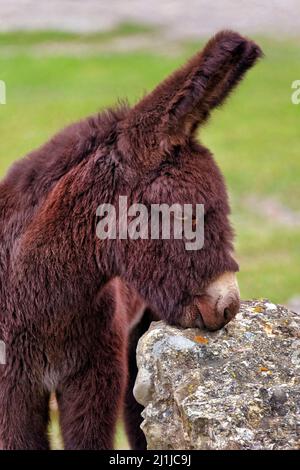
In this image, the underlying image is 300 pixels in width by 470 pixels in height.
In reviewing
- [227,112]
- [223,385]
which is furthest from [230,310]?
[227,112]

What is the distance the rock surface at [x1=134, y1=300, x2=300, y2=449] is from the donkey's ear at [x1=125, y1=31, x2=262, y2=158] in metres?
0.88

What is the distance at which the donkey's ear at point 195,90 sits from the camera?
376 centimetres

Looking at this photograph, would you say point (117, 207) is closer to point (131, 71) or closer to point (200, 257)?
point (200, 257)

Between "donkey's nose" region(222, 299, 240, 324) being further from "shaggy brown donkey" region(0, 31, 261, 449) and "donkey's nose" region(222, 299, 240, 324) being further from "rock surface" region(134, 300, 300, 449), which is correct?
"rock surface" region(134, 300, 300, 449)

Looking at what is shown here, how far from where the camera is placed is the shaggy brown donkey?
389 centimetres

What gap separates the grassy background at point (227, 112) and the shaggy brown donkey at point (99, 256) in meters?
5.37

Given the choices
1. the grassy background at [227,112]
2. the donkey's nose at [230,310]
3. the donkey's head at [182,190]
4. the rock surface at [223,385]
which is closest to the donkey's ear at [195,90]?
the donkey's head at [182,190]

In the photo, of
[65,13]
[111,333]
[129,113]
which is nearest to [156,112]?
[129,113]

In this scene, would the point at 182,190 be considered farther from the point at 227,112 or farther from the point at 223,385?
the point at 227,112

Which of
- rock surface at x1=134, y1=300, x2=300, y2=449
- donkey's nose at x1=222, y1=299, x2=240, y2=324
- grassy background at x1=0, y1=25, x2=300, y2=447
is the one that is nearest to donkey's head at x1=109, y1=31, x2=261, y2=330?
donkey's nose at x1=222, y1=299, x2=240, y2=324

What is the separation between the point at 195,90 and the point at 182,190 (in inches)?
16.5

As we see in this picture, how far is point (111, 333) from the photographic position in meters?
4.49

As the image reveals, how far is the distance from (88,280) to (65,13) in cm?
2035
